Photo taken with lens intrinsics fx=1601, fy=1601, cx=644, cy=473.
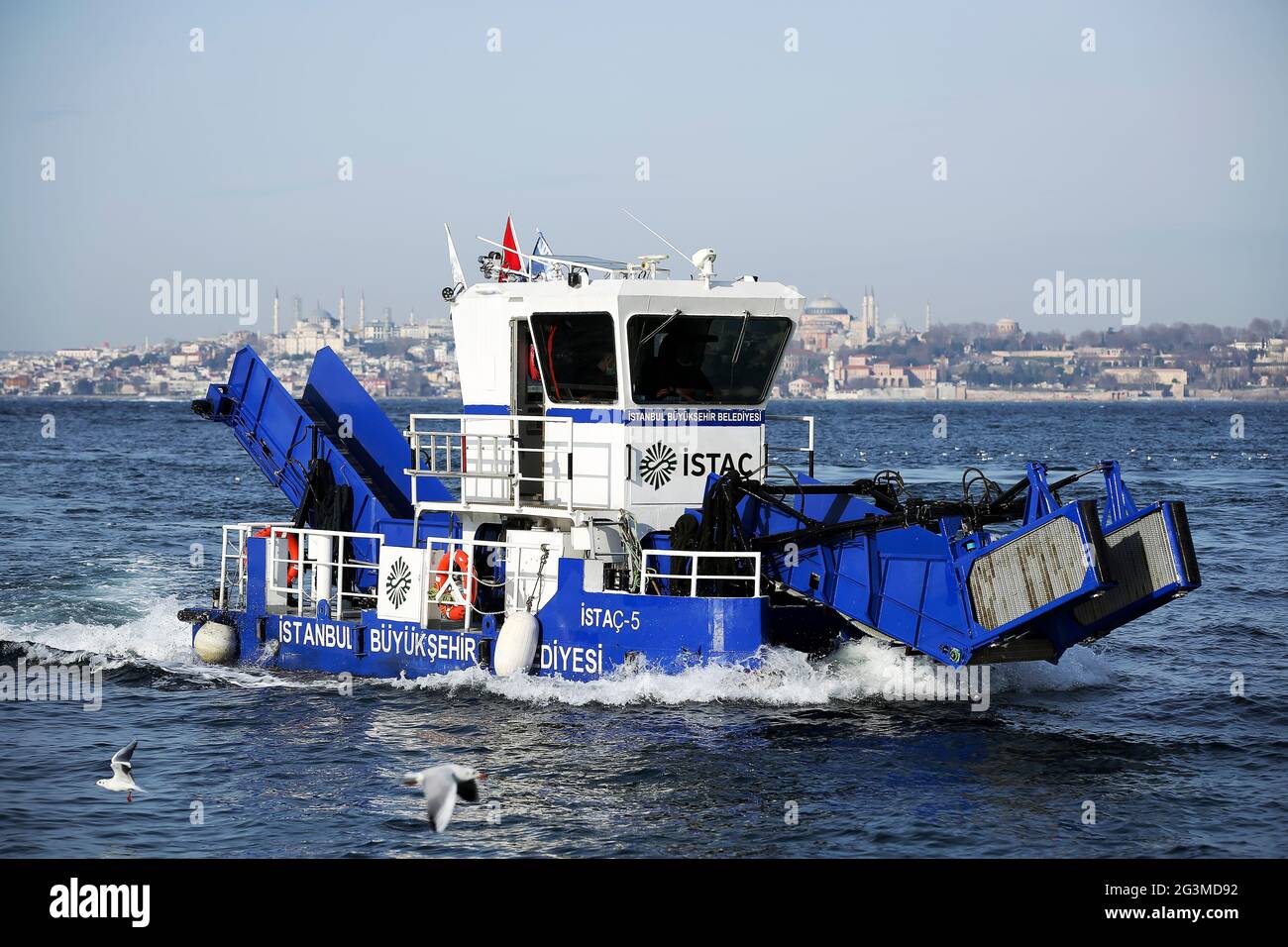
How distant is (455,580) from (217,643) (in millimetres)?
4145

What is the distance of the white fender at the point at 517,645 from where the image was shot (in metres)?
17.9

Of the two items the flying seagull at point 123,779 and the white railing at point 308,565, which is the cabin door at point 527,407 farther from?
the flying seagull at point 123,779

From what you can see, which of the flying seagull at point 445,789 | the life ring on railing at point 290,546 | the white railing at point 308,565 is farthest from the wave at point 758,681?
the flying seagull at point 445,789

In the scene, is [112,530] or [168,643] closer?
[168,643]

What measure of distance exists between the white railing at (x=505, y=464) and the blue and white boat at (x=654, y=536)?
0.12 ft

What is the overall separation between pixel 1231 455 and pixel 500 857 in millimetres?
74635

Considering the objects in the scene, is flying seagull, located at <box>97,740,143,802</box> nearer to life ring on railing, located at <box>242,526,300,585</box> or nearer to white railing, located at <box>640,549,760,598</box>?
white railing, located at <box>640,549,760,598</box>

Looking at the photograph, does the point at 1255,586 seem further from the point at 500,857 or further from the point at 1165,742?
the point at 500,857

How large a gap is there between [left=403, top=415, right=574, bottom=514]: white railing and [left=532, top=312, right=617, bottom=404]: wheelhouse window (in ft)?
1.30

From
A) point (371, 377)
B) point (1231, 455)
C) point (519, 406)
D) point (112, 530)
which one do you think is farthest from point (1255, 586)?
point (371, 377)

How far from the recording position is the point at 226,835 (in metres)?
14.0

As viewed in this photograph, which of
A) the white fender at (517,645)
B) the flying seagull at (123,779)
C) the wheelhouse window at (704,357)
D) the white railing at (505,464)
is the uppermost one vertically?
the wheelhouse window at (704,357)

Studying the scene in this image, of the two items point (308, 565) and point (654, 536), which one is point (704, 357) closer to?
point (654, 536)

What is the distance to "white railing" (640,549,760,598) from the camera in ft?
53.5
